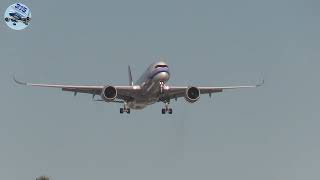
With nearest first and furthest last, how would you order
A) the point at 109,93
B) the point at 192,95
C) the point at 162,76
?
the point at 162,76 < the point at 109,93 < the point at 192,95

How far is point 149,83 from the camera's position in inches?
3036

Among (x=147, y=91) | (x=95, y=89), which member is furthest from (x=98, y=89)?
(x=147, y=91)

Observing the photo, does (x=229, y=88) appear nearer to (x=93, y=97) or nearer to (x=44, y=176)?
(x=93, y=97)

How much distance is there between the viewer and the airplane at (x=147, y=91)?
76.1 metres

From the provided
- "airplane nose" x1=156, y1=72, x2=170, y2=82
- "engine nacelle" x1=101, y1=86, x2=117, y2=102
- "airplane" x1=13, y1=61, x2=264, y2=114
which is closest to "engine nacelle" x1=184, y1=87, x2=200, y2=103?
"airplane" x1=13, y1=61, x2=264, y2=114

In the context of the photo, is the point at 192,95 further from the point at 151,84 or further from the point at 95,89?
the point at 95,89

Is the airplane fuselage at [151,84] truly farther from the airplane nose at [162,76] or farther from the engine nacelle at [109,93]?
the engine nacelle at [109,93]

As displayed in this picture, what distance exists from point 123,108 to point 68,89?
8.02 metres

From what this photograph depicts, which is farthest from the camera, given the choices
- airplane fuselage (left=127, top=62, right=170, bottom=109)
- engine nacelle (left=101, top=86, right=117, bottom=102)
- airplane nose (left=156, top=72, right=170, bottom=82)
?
engine nacelle (left=101, top=86, right=117, bottom=102)

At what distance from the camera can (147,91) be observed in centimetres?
7844

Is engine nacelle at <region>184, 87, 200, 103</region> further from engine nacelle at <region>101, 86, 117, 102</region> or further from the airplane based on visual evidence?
engine nacelle at <region>101, 86, 117, 102</region>

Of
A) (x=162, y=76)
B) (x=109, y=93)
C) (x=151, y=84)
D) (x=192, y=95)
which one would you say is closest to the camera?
(x=162, y=76)

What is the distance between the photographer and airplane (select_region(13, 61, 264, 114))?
76125mm

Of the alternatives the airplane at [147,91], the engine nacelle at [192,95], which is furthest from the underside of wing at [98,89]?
the engine nacelle at [192,95]
